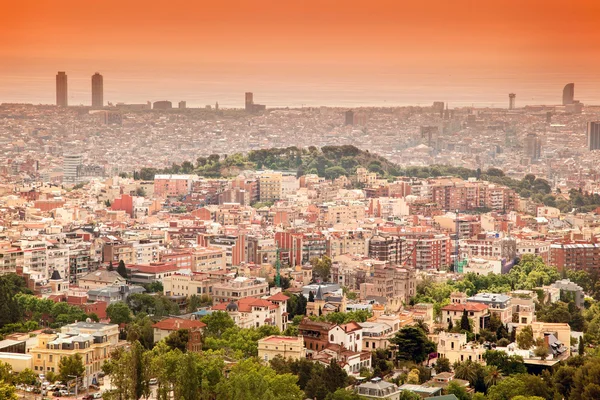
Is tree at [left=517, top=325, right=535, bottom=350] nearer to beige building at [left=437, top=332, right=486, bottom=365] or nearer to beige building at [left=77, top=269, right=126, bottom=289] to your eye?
beige building at [left=437, top=332, right=486, bottom=365]

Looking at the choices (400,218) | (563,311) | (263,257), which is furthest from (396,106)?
(563,311)

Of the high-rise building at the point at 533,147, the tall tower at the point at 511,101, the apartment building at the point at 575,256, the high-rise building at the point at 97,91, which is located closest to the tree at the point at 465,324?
the apartment building at the point at 575,256

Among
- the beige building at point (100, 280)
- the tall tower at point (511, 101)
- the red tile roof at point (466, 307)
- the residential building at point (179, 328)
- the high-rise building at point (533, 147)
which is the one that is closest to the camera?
the residential building at point (179, 328)

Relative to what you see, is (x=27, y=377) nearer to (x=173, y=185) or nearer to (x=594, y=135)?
(x=173, y=185)

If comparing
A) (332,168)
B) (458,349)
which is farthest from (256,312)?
(332,168)

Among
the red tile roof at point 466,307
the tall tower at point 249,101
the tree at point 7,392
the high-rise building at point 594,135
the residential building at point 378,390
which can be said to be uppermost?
the tall tower at point 249,101

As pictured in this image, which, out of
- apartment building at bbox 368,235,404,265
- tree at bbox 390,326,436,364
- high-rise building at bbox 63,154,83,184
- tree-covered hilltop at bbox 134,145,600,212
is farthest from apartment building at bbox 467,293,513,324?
high-rise building at bbox 63,154,83,184

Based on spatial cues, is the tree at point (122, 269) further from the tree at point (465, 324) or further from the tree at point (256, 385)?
the tree at point (256, 385)
